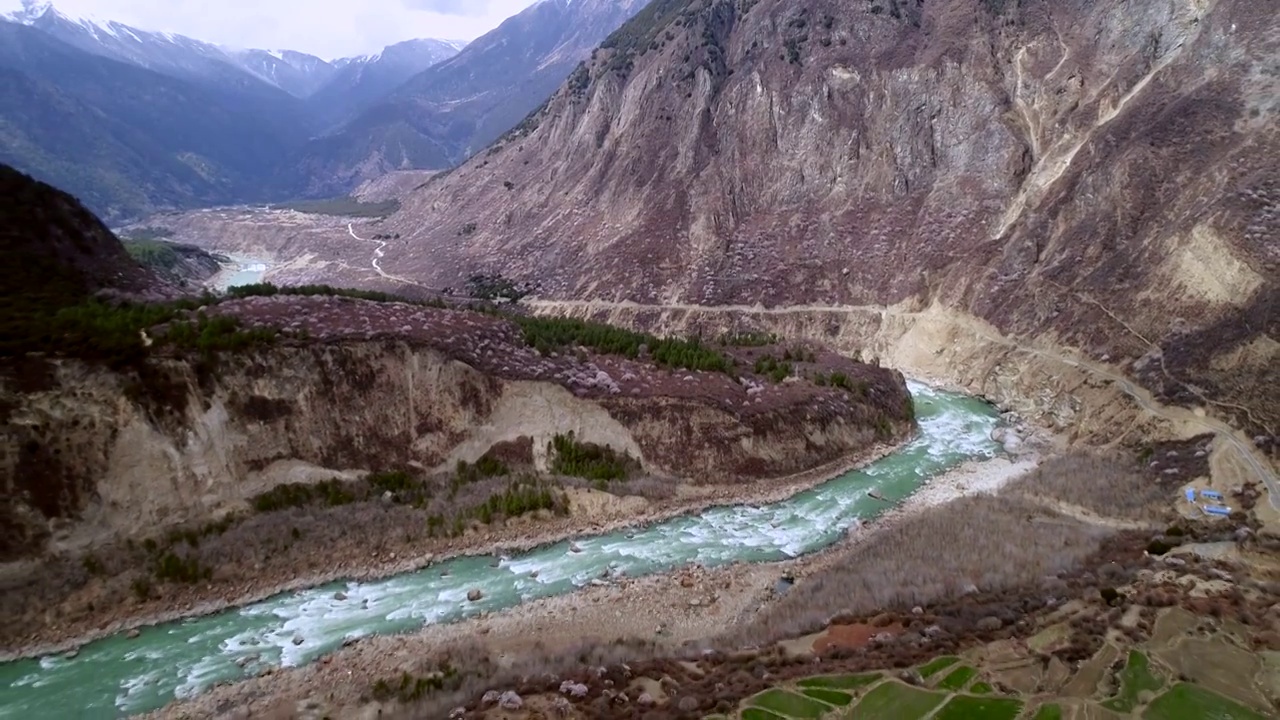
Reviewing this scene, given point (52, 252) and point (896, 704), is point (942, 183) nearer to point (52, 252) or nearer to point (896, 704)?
point (896, 704)

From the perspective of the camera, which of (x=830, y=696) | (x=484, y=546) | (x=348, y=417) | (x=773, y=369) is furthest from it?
(x=773, y=369)

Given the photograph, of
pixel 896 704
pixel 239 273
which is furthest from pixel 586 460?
pixel 239 273

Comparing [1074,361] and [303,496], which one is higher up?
[1074,361]

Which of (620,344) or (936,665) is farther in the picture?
(620,344)

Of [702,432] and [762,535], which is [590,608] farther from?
[702,432]

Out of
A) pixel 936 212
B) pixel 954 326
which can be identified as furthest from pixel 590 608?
pixel 936 212

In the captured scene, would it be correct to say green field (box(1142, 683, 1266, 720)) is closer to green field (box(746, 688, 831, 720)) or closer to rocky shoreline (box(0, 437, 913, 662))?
green field (box(746, 688, 831, 720))
